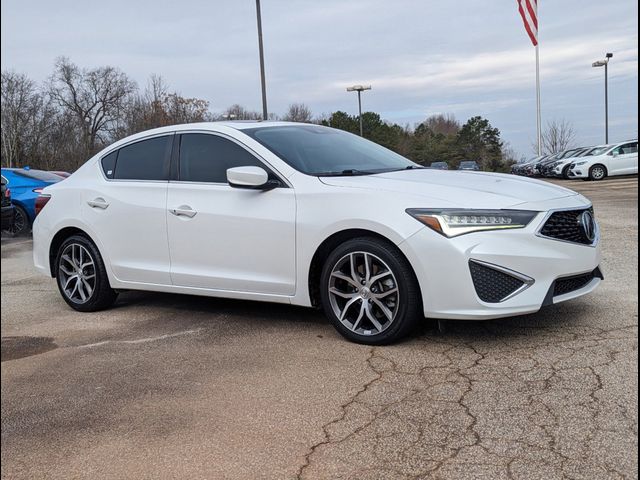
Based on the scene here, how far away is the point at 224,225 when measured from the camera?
15.5 feet

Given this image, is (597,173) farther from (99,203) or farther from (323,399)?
(323,399)

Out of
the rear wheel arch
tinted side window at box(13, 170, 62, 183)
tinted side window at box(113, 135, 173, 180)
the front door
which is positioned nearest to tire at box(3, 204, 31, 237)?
tinted side window at box(13, 170, 62, 183)

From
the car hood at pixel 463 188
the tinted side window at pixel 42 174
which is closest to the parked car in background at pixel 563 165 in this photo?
the tinted side window at pixel 42 174

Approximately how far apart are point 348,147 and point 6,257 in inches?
176

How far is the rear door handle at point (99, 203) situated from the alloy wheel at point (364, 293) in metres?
2.19

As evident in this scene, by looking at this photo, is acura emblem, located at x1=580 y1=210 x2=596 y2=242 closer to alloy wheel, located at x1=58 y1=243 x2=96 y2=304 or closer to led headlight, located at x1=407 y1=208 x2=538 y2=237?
led headlight, located at x1=407 y1=208 x2=538 y2=237

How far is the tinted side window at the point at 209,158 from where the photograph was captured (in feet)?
16.0

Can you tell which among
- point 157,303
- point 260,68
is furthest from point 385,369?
point 260,68

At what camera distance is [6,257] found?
2.86 feet

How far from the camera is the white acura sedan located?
385cm

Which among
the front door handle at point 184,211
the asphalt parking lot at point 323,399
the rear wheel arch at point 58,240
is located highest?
the front door handle at point 184,211

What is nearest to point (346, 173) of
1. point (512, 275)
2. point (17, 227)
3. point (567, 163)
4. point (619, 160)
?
point (512, 275)

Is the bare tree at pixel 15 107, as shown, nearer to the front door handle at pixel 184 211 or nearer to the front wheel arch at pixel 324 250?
the front wheel arch at pixel 324 250

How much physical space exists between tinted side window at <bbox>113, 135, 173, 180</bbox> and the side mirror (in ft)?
3.01
